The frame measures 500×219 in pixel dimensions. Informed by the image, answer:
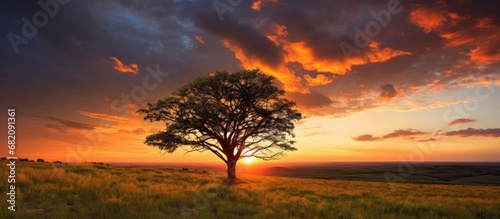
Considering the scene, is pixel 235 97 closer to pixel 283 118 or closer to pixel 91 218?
pixel 283 118

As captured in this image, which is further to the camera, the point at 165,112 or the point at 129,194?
the point at 165,112

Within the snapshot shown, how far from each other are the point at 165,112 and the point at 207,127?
480 centimetres

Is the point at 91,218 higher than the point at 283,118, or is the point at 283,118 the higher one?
the point at 283,118

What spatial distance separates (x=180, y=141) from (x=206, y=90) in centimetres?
663

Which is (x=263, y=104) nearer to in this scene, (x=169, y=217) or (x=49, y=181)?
(x=49, y=181)

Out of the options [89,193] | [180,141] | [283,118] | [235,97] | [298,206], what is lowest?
[298,206]

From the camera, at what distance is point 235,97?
32.4m

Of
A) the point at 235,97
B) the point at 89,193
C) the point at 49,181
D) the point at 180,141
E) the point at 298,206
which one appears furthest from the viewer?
the point at 180,141

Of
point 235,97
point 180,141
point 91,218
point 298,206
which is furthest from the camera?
point 180,141

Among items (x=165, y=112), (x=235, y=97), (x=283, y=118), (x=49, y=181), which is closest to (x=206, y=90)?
(x=235, y=97)

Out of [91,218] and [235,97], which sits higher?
[235,97]

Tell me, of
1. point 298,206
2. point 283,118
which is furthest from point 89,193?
point 283,118

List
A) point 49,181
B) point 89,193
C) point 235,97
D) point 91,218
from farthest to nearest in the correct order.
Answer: point 235,97
point 49,181
point 89,193
point 91,218

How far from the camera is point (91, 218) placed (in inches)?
392
